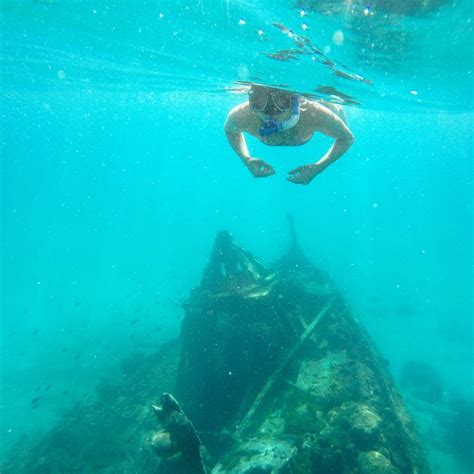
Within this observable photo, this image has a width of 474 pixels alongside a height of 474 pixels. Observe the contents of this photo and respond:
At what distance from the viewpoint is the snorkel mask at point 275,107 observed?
182 inches

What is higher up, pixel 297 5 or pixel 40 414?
pixel 297 5

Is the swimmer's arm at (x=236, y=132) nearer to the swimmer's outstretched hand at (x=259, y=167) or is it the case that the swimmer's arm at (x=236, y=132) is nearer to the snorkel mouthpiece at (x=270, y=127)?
the swimmer's outstretched hand at (x=259, y=167)

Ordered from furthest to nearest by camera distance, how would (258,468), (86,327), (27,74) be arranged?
(86,327) < (27,74) < (258,468)

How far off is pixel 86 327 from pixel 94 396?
16508mm

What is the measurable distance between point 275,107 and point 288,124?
29cm

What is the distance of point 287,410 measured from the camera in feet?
21.2

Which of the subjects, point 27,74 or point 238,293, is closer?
point 238,293

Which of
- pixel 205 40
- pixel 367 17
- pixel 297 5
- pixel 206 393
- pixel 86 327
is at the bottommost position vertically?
pixel 86 327

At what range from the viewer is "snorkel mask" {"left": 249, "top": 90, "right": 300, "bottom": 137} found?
182 inches

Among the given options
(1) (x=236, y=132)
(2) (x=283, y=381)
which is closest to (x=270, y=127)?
(1) (x=236, y=132)

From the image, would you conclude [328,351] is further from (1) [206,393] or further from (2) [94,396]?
(2) [94,396]

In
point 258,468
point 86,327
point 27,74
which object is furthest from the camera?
point 86,327

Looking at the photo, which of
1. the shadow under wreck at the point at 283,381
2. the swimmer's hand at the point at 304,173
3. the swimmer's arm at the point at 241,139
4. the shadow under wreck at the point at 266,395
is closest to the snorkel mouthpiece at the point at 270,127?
the swimmer's arm at the point at 241,139

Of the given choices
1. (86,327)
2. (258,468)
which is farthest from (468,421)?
(86,327)
